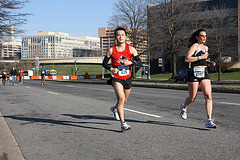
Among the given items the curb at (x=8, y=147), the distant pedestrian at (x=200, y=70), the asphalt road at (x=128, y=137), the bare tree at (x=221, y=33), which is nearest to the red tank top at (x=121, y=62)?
the asphalt road at (x=128, y=137)

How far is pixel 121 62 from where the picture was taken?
221 inches

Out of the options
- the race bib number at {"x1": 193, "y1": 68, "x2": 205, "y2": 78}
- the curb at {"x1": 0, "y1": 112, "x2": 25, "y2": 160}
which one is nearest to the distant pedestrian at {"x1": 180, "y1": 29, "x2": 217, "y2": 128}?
the race bib number at {"x1": 193, "y1": 68, "x2": 205, "y2": 78}

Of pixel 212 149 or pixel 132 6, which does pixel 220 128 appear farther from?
pixel 132 6

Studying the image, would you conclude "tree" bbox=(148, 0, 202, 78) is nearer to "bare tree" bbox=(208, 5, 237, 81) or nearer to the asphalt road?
"bare tree" bbox=(208, 5, 237, 81)

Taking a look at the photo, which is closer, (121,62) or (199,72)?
(121,62)

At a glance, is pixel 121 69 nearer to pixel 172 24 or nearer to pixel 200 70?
pixel 200 70

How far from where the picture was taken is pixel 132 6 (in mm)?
46406

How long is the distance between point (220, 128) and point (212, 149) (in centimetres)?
164

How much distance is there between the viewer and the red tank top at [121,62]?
5.58 meters

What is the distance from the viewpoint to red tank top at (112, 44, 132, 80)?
220 inches

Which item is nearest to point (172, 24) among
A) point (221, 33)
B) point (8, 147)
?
point (221, 33)

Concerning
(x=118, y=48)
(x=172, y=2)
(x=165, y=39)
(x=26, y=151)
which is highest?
(x=172, y=2)

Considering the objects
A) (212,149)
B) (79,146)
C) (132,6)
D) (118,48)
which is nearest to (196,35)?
(118,48)

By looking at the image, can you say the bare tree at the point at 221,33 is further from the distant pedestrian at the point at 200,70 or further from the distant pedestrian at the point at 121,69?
the distant pedestrian at the point at 121,69
